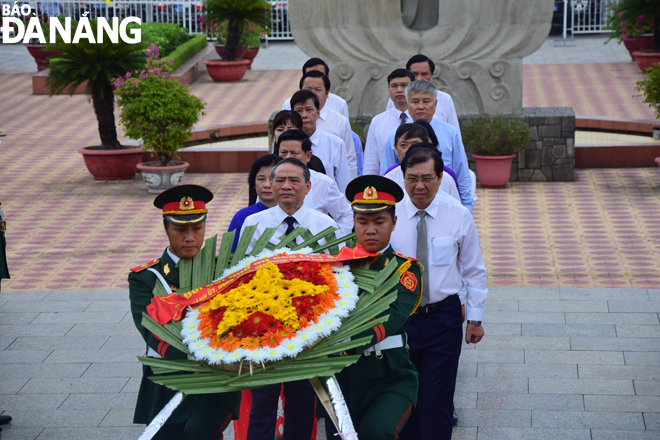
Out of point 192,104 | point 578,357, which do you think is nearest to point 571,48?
point 192,104

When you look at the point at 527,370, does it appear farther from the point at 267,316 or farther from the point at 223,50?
the point at 223,50

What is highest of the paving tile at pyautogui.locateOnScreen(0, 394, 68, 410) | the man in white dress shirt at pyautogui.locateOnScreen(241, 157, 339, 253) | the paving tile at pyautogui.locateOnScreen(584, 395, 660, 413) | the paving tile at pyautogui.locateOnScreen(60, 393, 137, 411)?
the man in white dress shirt at pyautogui.locateOnScreen(241, 157, 339, 253)

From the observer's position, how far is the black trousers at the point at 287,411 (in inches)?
165

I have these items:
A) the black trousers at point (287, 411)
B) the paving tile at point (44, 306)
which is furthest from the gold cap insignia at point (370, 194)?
the paving tile at point (44, 306)

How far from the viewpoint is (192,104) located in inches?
459

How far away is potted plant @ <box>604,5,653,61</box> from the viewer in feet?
66.4

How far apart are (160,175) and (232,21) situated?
10138 mm

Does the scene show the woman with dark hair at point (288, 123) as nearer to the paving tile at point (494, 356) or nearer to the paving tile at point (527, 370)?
the paving tile at point (494, 356)

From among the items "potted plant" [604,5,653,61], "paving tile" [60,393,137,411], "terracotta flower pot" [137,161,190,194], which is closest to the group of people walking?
"paving tile" [60,393,137,411]

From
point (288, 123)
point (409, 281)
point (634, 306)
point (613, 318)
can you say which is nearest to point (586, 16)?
point (634, 306)

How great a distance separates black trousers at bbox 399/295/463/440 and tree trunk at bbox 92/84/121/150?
919cm

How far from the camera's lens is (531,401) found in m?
5.14

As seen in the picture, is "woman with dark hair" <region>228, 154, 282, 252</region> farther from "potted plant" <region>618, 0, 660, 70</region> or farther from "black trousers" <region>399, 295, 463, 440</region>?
"potted plant" <region>618, 0, 660, 70</region>

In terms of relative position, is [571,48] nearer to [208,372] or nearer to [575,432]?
[575,432]
